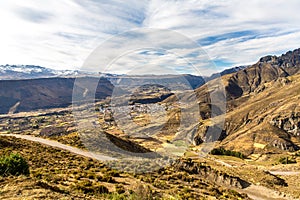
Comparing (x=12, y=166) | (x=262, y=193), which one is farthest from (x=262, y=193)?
(x=12, y=166)

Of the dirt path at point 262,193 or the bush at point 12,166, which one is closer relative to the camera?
the bush at point 12,166

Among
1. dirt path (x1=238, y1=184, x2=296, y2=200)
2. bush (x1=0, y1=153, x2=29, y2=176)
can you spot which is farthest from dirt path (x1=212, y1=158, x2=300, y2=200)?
bush (x1=0, y1=153, x2=29, y2=176)

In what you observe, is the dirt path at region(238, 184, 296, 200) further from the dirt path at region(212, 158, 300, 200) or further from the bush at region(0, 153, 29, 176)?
the bush at region(0, 153, 29, 176)

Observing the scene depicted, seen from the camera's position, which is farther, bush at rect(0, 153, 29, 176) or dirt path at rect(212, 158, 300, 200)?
dirt path at rect(212, 158, 300, 200)

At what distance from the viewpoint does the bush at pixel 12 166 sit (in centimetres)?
1420

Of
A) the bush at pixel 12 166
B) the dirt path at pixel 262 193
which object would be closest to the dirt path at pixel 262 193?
the dirt path at pixel 262 193

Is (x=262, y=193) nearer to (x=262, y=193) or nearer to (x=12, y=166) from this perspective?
(x=262, y=193)

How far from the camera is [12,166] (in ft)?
48.6

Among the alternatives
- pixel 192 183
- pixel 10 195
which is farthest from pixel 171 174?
pixel 10 195

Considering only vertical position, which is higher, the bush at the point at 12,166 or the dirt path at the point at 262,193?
the bush at the point at 12,166

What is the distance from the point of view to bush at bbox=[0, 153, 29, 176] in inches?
559

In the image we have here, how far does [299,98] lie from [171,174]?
157 meters

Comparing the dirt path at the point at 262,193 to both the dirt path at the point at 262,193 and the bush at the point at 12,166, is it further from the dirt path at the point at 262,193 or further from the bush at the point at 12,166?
the bush at the point at 12,166

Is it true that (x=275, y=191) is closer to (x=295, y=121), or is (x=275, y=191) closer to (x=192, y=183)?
(x=192, y=183)
